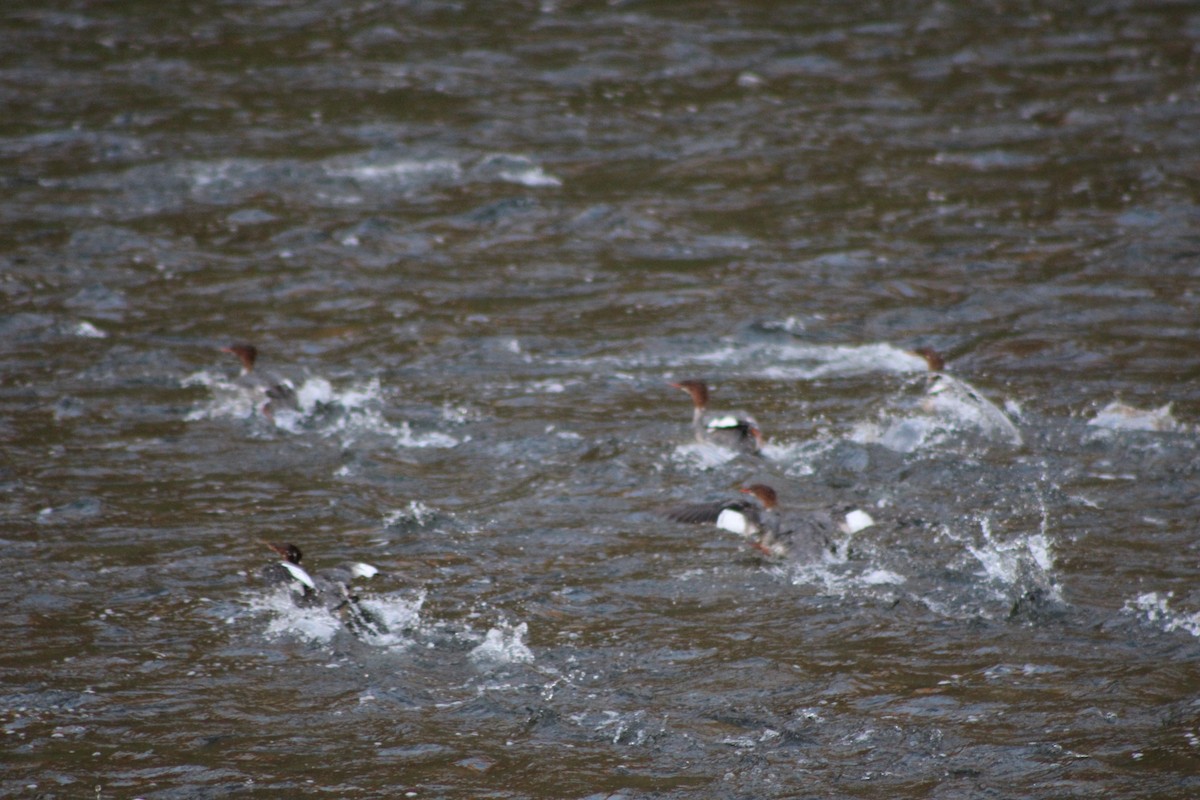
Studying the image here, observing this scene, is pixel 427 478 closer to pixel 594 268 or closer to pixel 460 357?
pixel 460 357

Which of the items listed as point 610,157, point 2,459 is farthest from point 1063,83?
point 2,459

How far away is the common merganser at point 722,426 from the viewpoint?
9.11m

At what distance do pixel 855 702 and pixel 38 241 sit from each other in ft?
31.7

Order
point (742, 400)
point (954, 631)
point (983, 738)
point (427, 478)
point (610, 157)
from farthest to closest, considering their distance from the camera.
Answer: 1. point (610, 157)
2. point (742, 400)
3. point (427, 478)
4. point (954, 631)
5. point (983, 738)

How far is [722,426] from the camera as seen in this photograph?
9125mm

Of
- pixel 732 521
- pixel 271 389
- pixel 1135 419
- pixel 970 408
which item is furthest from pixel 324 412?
pixel 1135 419

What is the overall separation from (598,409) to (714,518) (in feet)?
6.52

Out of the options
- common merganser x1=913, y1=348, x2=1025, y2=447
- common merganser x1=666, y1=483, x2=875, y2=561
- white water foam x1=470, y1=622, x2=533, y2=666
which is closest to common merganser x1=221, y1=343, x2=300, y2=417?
common merganser x1=666, y1=483, x2=875, y2=561

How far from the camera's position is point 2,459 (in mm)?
9086

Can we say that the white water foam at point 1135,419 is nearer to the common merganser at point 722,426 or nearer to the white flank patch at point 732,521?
the common merganser at point 722,426

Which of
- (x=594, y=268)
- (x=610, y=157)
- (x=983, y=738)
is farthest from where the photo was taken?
(x=610, y=157)

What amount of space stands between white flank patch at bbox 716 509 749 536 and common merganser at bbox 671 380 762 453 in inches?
38.0

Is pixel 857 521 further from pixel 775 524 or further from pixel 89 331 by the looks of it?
pixel 89 331

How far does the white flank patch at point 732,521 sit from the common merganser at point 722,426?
97 cm
